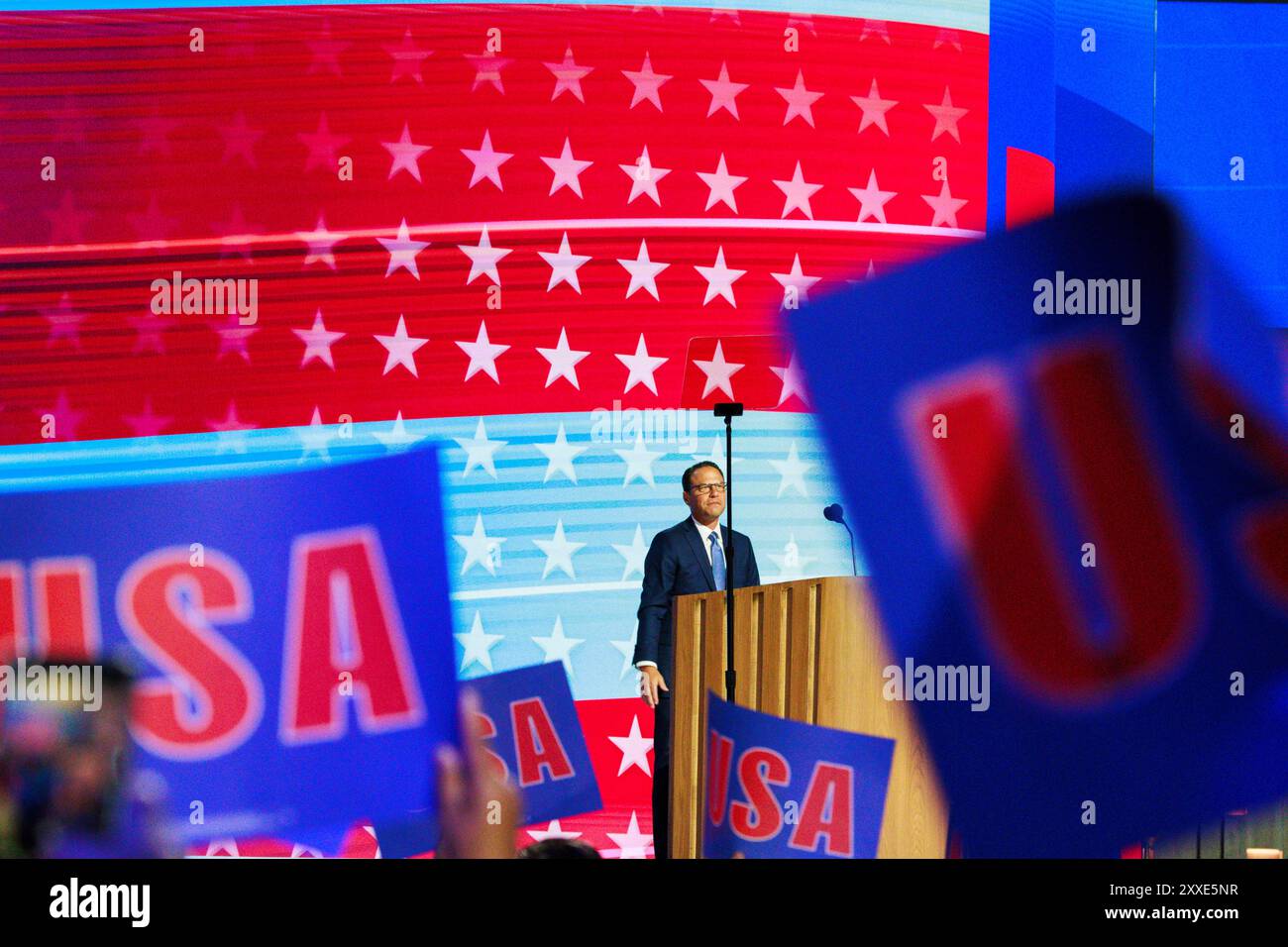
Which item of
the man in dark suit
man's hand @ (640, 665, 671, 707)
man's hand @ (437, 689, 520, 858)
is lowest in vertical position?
man's hand @ (437, 689, 520, 858)

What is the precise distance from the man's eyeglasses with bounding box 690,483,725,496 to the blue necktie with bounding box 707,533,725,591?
0.40ft

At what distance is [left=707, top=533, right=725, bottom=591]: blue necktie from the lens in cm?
373

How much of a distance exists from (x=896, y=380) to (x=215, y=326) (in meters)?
1.93

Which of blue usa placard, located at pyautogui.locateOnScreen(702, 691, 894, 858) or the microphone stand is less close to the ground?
the microphone stand

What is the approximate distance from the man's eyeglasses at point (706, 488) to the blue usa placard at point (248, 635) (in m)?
0.85

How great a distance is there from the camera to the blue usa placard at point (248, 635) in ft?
12.0

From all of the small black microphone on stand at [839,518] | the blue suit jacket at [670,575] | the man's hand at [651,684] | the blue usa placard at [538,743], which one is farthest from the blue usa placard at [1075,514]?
the blue usa placard at [538,743]

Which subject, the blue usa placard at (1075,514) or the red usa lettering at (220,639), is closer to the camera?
the red usa lettering at (220,639)

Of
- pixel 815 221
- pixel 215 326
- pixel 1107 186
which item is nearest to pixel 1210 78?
pixel 1107 186

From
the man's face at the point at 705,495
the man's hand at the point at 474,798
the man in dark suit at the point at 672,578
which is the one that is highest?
the man's face at the point at 705,495

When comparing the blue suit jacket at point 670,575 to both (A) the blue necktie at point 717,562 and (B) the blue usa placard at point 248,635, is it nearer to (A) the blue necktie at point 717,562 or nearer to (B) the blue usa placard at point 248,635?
(A) the blue necktie at point 717,562

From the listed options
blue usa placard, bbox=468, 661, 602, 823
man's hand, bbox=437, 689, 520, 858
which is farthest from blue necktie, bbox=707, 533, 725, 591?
man's hand, bbox=437, 689, 520, 858

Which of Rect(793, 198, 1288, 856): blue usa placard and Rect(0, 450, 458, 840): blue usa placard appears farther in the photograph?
Rect(793, 198, 1288, 856): blue usa placard

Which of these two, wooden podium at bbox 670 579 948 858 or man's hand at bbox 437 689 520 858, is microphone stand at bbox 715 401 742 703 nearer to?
wooden podium at bbox 670 579 948 858
